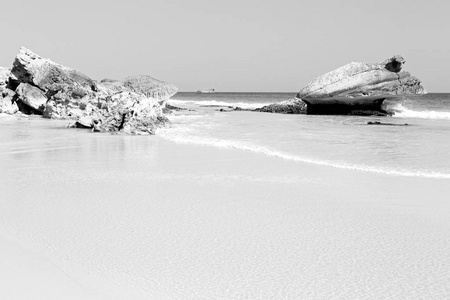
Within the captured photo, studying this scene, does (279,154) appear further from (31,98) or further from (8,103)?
(8,103)

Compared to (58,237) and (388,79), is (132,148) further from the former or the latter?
(388,79)

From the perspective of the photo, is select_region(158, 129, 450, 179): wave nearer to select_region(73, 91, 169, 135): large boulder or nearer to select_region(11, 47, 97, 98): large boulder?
select_region(73, 91, 169, 135): large boulder

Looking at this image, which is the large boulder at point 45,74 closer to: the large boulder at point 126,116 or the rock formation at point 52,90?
the rock formation at point 52,90

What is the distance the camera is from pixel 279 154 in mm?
10406

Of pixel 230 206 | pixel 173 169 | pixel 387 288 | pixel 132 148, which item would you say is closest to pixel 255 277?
pixel 387 288

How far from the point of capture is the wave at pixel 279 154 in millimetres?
7992

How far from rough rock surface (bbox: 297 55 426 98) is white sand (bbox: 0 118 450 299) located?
75.0 feet

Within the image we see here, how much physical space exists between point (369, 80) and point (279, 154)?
69.7 feet

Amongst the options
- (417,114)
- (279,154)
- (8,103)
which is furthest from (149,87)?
(279,154)

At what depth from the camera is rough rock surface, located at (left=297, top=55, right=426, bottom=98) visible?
29719 millimetres

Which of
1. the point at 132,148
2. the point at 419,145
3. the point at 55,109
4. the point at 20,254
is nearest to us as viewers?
the point at 20,254

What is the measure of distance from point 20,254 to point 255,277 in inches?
75.3

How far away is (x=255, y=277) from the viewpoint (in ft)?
11.4

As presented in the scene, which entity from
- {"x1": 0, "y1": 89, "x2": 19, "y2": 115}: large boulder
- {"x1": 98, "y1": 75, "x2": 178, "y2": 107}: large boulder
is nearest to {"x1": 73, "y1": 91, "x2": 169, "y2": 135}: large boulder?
{"x1": 0, "y1": 89, "x2": 19, "y2": 115}: large boulder
